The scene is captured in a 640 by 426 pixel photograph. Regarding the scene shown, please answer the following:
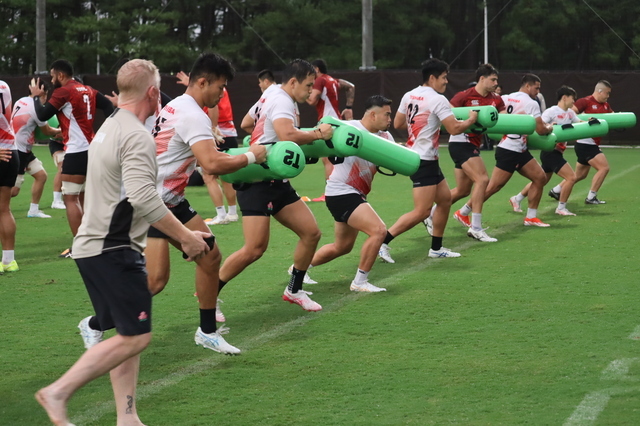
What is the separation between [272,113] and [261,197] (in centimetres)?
66

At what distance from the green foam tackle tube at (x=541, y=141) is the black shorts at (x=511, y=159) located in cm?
19

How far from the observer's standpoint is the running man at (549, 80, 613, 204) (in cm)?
1417

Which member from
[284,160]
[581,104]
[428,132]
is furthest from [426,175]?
[581,104]

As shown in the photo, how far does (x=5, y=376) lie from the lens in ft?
18.6

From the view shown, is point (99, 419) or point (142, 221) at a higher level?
point (142, 221)

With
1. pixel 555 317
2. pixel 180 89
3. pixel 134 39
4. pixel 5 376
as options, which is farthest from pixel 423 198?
pixel 134 39

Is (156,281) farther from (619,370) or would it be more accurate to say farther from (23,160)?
(23,160)

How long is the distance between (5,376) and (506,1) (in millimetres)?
38343

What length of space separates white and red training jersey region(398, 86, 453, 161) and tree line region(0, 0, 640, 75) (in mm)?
30058

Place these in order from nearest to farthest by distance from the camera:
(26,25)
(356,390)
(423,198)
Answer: (356,390)
(423,198)
(26,25)

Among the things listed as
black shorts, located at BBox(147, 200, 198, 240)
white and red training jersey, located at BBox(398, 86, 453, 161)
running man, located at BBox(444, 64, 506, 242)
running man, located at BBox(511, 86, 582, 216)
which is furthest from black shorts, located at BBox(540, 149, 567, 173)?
black shorts, located at BBox(147, 200, 198, 240)

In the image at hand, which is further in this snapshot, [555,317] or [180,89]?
[180,89]

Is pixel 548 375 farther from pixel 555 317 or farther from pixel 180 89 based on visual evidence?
pixel 180 89

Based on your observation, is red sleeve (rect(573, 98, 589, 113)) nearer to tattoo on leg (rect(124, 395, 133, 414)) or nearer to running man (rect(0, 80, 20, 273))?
running man (rect(0, 80, 20, 273))
